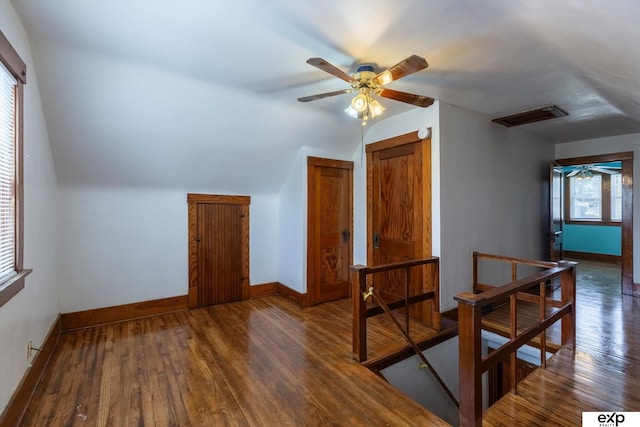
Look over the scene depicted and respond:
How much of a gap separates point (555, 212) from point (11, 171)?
664 centimetres

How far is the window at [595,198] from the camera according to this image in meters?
6.88

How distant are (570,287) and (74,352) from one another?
460cm

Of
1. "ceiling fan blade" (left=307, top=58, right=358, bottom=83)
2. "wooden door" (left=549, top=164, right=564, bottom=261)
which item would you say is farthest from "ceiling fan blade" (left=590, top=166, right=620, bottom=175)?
"ceiling fan blade" (left=307, top=58, right=358, bottom=83)

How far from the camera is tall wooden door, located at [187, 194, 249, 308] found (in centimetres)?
396

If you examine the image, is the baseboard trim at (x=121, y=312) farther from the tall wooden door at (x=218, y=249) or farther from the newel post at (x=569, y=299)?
the newel post at (x=569, y=299)

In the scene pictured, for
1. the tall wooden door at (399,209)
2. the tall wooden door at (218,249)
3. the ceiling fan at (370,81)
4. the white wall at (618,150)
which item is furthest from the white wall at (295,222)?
the white wall at (618,150)

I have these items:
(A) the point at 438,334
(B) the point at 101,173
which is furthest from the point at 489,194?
(B) the point at 101,173

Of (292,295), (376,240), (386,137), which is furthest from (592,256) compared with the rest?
(292,295)

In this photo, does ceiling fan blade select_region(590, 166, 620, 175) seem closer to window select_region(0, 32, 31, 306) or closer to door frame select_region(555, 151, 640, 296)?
door frame select_region(555, 151, 640, 296)

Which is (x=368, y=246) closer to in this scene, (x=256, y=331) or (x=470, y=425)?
(x=256, y=331)

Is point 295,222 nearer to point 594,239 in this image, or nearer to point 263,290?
point 263,290

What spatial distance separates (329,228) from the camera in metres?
4.16

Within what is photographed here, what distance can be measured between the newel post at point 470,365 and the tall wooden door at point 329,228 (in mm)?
2397

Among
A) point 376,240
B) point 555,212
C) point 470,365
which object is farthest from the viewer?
point 555,212
